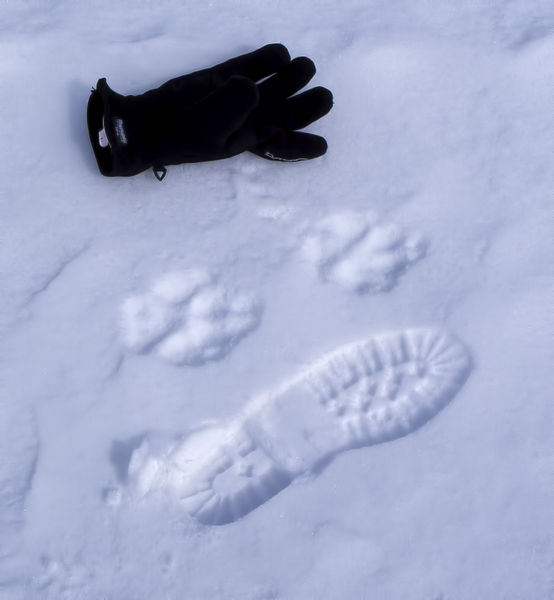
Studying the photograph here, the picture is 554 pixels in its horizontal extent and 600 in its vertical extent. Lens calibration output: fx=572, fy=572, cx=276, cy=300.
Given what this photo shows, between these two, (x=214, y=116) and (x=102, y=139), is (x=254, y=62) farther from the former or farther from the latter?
(x=102, y=139)

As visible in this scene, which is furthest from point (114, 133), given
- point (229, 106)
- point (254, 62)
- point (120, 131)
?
point (254, 62)

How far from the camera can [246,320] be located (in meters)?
1.27

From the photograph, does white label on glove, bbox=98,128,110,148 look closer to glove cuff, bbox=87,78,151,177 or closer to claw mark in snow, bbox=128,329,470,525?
glove cuff, bbox=87,78,151,177

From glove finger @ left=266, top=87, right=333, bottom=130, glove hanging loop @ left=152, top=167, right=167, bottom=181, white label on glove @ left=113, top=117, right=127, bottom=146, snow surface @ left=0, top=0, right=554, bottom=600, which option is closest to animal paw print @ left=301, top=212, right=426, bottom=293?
snow surface @ left=0, top=0, right=554, bottom=600

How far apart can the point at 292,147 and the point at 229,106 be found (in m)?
0.17

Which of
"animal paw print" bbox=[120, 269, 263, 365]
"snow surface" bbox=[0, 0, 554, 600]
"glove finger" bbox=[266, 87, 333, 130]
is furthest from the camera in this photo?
"glove finger" bbox=[266, 87, 333, 130]

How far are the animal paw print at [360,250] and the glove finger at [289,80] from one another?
33 centimetres

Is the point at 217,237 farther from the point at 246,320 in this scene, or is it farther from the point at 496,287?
the point at 496,287

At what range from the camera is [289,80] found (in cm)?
138

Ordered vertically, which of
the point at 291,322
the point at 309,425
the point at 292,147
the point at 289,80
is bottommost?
the point at 309,425

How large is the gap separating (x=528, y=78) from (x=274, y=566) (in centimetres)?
129

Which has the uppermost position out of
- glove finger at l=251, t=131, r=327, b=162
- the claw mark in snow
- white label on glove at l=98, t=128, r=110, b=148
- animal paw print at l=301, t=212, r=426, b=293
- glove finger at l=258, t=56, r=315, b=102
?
white label on glove at l=98, t=128, r=110, b=148

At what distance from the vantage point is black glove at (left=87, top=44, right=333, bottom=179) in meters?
1.28

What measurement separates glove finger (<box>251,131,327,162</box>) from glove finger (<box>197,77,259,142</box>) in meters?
0.09
